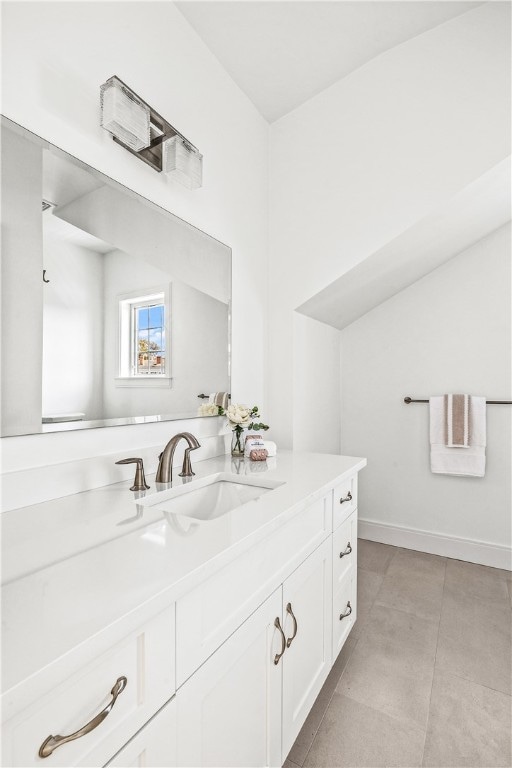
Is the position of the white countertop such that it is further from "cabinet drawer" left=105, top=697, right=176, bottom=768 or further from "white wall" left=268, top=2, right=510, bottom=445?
"white wall" left=268, top=2, right=510, bottom=445

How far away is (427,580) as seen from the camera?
7.41ft

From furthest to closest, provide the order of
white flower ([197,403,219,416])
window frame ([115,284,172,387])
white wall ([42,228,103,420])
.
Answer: white flower ([197,403,219,416]), window frame ([115,284,172,387]), white wall ([42,228,103,420])

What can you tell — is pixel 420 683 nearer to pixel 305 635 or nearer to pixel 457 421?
pixel 305 635

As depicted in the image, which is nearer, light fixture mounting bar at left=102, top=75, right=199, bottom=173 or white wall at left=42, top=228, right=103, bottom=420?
white wall at left=42, top=228, right=103, bottom=420

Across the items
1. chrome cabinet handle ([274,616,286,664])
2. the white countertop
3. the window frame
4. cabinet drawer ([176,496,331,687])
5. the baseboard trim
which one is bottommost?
the baseboard trim

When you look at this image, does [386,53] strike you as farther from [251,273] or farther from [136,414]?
[136,414]

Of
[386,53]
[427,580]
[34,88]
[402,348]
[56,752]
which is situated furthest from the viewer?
[402,348]

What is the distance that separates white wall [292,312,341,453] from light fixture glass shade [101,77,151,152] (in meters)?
1.19

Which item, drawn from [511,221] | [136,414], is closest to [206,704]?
[136,414]

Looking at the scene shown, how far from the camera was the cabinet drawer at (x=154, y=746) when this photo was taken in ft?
1.89

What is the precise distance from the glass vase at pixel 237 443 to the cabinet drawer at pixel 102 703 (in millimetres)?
1103


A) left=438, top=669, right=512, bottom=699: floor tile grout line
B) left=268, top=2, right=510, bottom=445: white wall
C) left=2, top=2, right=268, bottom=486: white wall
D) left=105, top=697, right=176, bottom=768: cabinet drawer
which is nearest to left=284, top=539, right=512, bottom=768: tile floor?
left=438, top=669, right=512, bottom=699: floor tile grout line

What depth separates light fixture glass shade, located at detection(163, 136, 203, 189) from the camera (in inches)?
55.7

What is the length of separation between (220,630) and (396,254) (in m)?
1.96
